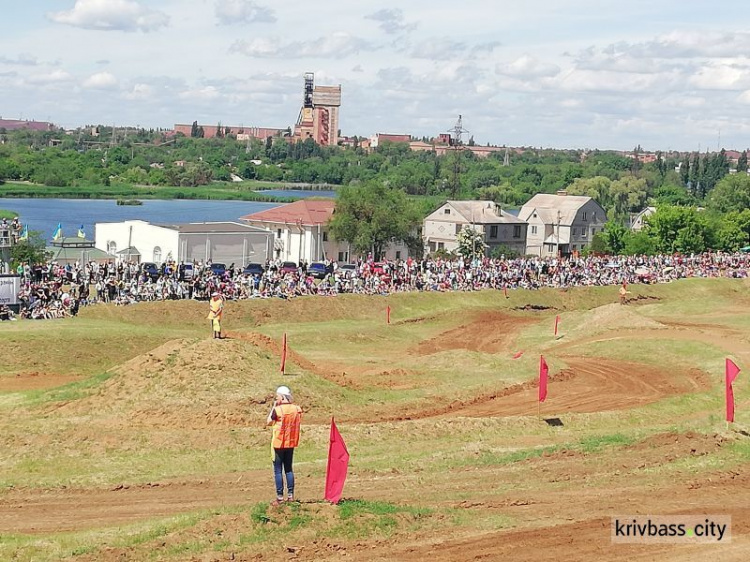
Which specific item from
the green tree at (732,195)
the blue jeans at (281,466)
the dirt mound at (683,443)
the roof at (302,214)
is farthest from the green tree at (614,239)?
the blue jeans at (281,466)

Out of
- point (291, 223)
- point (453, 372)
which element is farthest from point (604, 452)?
point (291, 223)

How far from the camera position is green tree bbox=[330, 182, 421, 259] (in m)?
80.1

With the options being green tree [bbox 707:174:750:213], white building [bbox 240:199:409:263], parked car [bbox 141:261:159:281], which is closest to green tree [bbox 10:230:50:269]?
parked car [bbox 141:261:159:281]

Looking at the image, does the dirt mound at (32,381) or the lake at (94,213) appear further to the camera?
the lake at (94,213)

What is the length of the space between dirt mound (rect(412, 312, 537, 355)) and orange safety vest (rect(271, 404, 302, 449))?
28.6 metres

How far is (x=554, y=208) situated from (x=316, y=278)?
5788 cm

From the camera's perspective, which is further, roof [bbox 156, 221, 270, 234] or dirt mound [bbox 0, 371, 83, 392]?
roof [bbox 156, 221, 270, 234]

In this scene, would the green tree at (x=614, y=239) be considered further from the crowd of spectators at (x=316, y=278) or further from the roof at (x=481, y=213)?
the crowd of spectators at (x=316, y=278)

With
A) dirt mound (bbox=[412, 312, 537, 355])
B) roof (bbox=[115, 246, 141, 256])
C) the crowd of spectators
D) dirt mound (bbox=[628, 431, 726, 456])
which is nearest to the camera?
dirt mound (bbox=[628, 431, 726, 456])

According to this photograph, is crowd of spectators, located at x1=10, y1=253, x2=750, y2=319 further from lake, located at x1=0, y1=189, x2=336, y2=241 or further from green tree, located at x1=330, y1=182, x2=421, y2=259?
lake, located at x1=0, y1=189, x2=336, y2=241

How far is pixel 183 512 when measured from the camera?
18125 millimetres

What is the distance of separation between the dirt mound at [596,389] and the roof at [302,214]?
4505 cm

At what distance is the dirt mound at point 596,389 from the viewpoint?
2986cm

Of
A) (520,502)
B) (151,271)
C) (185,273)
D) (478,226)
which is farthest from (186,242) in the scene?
(520,502)
